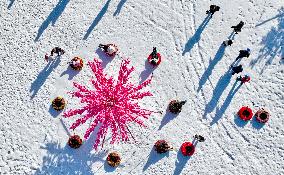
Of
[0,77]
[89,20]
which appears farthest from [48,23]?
[0,77]

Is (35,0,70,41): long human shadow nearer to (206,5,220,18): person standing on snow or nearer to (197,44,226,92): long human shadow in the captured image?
(206,5,220,18): person standing on snow

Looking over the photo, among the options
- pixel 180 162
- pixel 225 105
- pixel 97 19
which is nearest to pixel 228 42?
pixel 225 105

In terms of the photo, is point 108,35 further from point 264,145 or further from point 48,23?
point 264,145

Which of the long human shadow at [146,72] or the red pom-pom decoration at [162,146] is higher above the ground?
the long human shadow at [146,72]

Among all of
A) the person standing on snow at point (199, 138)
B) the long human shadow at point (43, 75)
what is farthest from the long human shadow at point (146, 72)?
the long human shadow at point (43, 75)

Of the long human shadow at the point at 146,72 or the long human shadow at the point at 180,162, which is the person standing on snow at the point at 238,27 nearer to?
the long human shadow at the point at 146,72

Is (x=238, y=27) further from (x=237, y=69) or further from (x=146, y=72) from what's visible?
(x=146, y=72)
